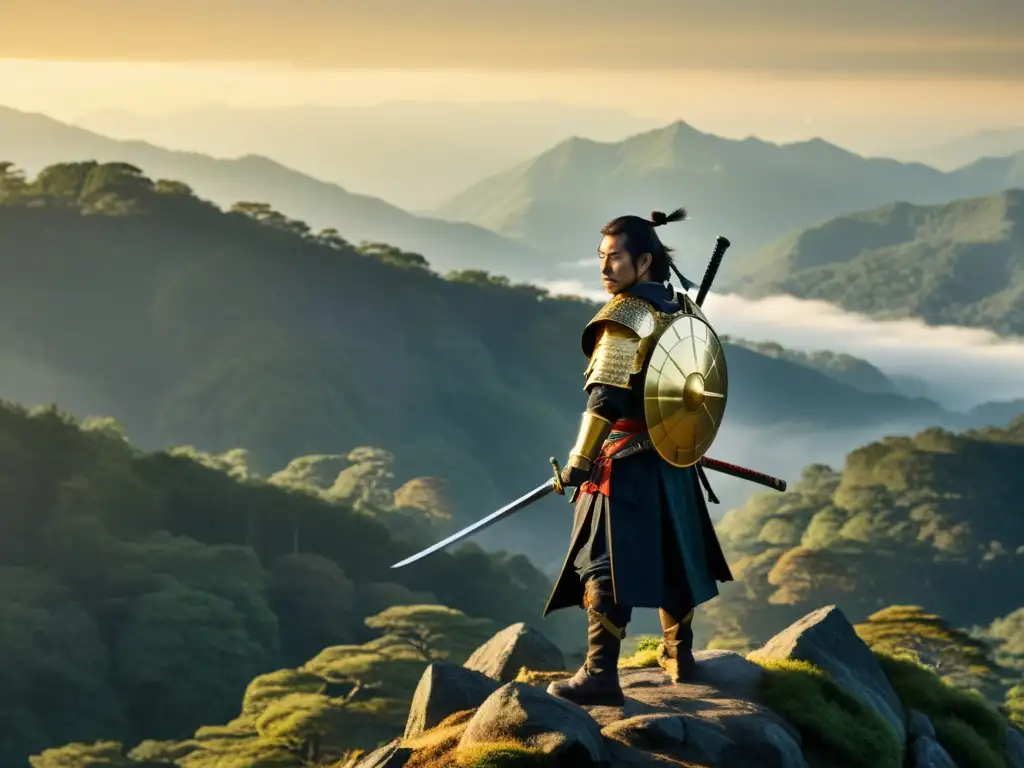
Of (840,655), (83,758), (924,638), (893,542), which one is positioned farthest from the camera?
(893,542)

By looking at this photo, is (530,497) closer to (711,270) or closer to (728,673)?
(711,270)

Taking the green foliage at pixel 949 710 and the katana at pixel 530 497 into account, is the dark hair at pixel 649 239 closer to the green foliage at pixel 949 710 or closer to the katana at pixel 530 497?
the katana at pixel 530 497

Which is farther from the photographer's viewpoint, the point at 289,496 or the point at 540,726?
the point at 289,496

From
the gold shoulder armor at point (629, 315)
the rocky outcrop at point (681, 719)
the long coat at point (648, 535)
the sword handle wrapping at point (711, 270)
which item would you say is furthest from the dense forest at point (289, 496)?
the gold shoulder armor at point (629, 315)

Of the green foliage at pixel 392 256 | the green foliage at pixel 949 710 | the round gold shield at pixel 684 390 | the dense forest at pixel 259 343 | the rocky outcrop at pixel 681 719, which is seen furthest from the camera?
the green foliage at pixel 392 256

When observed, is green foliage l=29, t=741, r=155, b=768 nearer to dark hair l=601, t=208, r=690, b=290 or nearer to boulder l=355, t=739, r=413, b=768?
boulder l=355, t=739, r=413, b=768

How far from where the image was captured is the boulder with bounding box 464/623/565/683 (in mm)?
12102

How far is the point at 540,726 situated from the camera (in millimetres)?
7996

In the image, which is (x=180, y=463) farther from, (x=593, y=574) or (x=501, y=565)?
(x=593, y=574)

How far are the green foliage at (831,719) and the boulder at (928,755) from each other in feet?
2.13

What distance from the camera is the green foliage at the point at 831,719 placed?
9750 mm

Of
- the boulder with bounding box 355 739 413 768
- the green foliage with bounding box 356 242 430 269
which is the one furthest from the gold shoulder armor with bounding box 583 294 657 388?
the green foliage with bounding box 356 242 430 269

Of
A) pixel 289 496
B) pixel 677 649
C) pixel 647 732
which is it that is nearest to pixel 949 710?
pixel 677 649

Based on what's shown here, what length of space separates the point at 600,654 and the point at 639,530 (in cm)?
91
